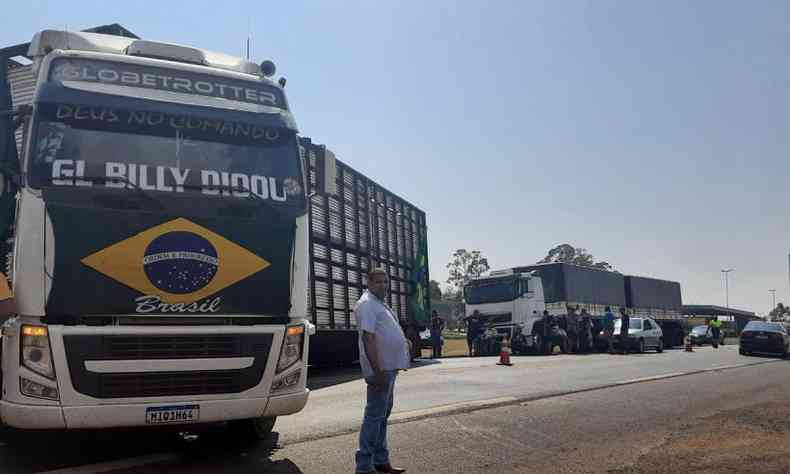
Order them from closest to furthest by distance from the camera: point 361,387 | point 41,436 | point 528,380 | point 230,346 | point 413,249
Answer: point 230,346 → point 41,436 → point 361,387 → point 528,380 → point 413,249

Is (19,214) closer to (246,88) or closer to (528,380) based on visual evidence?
(246,88)

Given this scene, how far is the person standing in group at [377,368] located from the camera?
5.04 meters

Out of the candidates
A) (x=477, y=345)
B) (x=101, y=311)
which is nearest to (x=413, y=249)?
(x=477, y=345)

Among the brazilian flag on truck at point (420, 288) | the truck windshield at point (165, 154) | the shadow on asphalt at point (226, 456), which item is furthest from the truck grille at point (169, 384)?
the brazilian flag on truck at point (420, 288)

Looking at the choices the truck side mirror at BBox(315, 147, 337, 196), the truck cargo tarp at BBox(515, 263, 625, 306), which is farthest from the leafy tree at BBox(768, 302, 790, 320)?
the truck side mirror at BBox(315, 147, 337, 196)

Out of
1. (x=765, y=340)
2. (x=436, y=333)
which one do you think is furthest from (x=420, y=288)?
(x=765, y=340)

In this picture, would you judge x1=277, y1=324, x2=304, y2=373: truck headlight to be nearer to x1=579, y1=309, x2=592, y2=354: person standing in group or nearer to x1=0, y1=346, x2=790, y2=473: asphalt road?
x1=0, y1=346, x2=790, y2=473: asphalt road

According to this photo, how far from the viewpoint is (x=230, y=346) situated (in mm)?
5289

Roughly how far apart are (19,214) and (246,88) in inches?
85.7

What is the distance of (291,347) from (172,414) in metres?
1.07

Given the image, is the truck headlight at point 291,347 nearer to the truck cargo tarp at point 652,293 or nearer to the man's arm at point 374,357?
the man's arm at point 374,357

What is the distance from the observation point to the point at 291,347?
559cm

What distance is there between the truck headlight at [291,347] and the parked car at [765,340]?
23557 mm

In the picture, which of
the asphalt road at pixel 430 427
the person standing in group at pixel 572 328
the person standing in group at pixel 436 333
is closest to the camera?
the asphalt road at pixel 430 427
